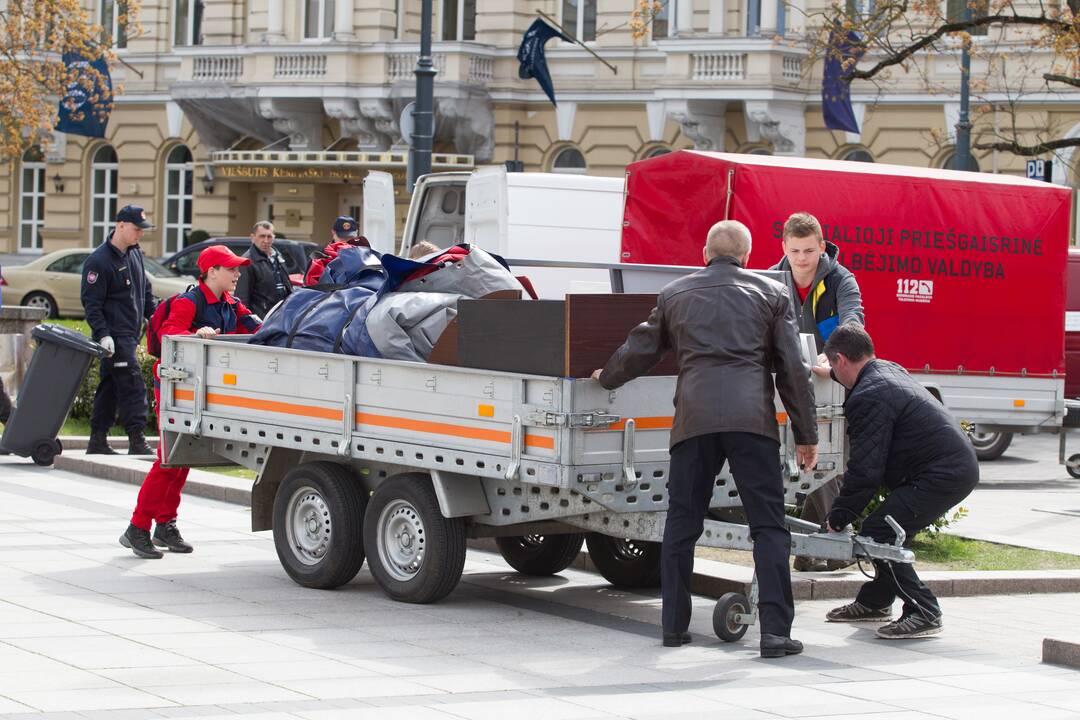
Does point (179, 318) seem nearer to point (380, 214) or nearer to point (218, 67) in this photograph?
→ point (380, 214)

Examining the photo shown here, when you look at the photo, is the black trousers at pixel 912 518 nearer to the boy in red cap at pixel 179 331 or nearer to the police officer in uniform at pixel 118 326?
the boy in red cap at pixel 179 331

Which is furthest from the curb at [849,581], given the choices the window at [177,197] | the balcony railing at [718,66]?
the window at [177,197]

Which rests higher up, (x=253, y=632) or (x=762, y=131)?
(x=762, y=131)

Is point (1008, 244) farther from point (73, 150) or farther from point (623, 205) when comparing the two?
point (73, 150)

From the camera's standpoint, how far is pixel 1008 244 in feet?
57.6

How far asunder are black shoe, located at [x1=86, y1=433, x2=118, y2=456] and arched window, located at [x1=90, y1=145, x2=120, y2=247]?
2824 cm

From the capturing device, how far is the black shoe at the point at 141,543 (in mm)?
10680

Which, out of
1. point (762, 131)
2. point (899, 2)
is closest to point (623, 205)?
point (899, 2)

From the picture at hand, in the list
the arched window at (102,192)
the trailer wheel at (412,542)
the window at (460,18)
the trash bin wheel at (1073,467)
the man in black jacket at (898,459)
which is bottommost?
the trash bin wheel at (1073,467)

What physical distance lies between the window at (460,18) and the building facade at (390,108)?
0.04 metres

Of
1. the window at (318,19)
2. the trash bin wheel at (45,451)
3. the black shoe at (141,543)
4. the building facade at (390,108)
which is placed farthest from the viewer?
the window at (318,19)

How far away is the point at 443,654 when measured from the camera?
819 cm

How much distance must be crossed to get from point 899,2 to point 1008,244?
14.0 ft

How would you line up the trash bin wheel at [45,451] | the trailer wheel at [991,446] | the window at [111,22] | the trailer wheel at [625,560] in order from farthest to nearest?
the window at [111,22], the trailer wheel at [991,446], the trash bin wheel at [45,451], the trailer wheel at [625,560]
